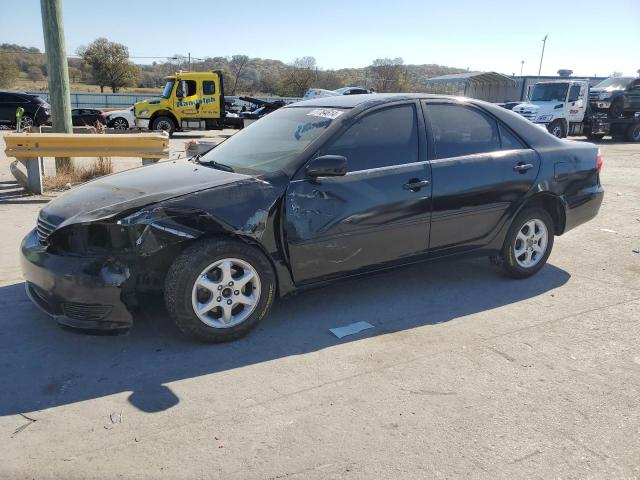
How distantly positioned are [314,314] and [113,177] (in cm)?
196

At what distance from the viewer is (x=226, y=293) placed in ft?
12.1

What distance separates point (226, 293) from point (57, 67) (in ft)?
23.6

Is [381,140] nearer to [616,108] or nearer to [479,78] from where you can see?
[616,108]

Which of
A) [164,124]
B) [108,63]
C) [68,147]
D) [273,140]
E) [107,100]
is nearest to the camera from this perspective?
[273,140]

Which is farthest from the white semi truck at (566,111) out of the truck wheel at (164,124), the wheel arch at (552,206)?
the wheel arch at (552,206)

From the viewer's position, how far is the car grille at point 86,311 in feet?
11.3

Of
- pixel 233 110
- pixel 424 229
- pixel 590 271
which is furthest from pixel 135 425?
pixel 233 110

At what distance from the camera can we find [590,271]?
5.55 m

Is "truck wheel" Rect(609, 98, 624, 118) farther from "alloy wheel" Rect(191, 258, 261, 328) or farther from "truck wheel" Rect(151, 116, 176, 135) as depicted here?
"alloy wheel" Rect(191, 258, 261, 328)

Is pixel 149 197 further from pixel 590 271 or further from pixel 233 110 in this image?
pixel 233 110

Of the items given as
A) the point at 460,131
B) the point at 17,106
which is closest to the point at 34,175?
the point at 460,131

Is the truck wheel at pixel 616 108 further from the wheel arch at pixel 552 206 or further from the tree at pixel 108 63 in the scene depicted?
the tree at pixel 108 63

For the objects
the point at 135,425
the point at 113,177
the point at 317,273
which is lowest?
the point at 135,425

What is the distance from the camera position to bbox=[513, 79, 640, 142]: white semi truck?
22.1 metres
